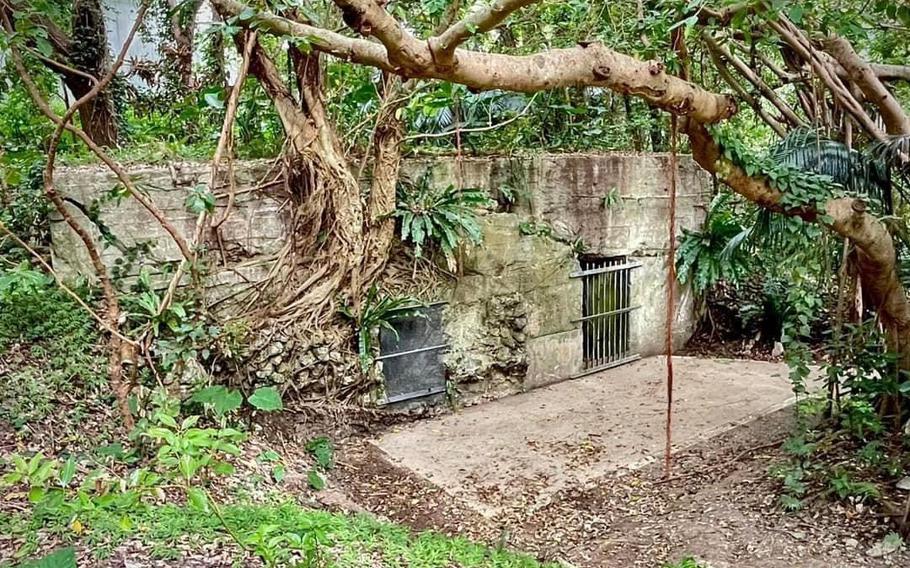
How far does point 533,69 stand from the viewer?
2.42 meters

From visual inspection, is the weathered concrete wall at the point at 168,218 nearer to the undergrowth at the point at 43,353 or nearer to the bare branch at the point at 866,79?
the undergrowth at the point at 43,353

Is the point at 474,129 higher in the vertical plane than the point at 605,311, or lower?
higher

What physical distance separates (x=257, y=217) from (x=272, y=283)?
459 mm

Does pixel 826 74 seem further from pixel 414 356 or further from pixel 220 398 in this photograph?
pixel 220 398

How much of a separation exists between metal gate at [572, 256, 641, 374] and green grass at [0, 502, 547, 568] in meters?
3.45

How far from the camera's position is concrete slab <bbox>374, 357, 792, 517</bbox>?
162 inches

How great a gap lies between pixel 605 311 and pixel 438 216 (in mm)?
2086

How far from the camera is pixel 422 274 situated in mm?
5234

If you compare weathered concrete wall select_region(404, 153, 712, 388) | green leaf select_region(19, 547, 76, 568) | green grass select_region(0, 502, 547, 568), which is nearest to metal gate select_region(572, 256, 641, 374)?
weathered concrete wall select_region(404, 153, 712, 388)

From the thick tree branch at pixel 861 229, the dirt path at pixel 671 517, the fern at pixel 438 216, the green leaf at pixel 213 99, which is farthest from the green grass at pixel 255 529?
the green leaf at pixel 213 99

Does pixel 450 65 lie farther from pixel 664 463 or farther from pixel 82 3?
pixel 82 3

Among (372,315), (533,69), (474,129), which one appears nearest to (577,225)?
(474,129)

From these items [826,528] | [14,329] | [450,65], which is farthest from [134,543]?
[826,528]

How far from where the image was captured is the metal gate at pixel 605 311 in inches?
243
